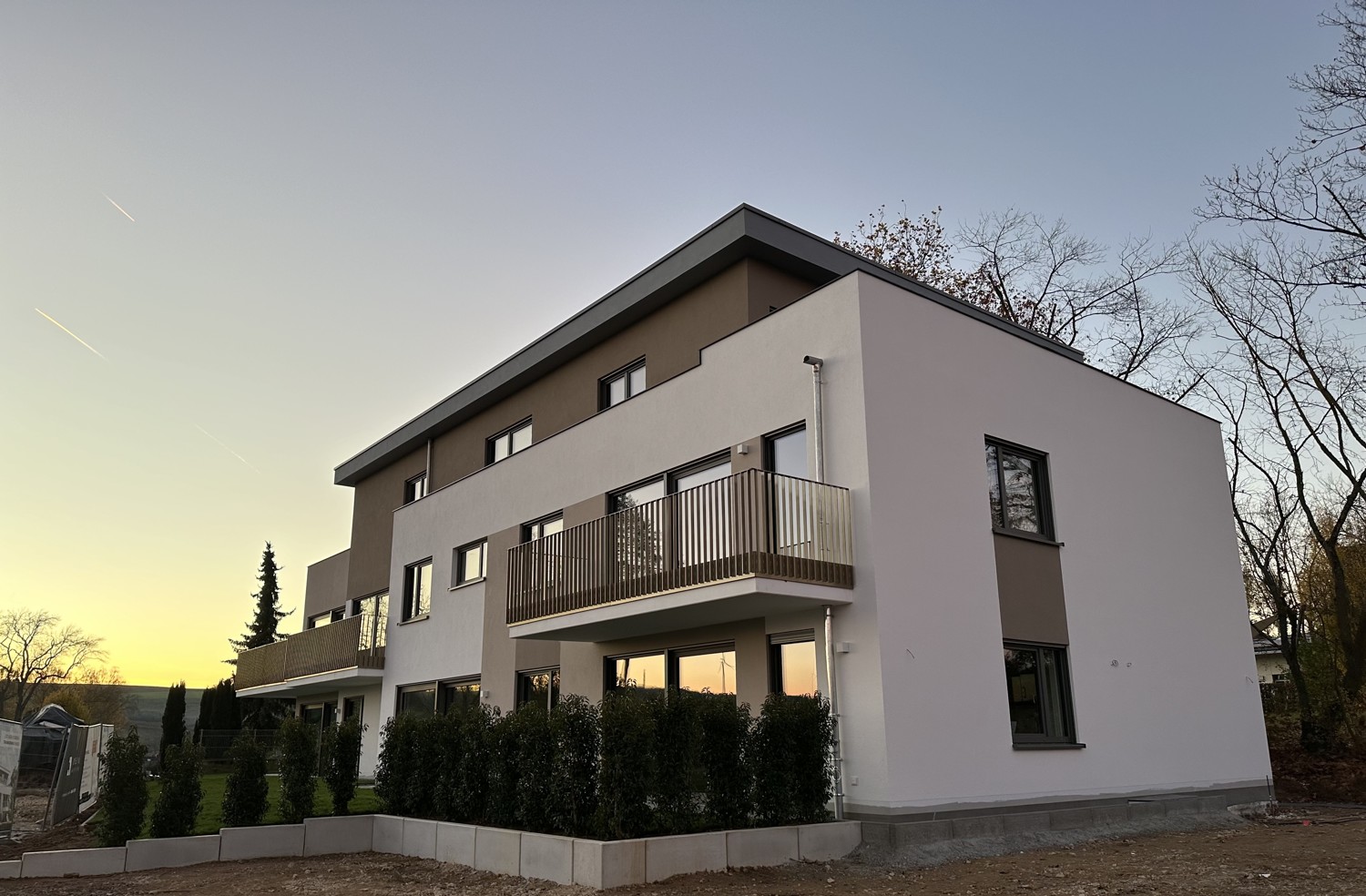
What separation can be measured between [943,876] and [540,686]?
8.94m

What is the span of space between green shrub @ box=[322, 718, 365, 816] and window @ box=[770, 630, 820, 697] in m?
5.94

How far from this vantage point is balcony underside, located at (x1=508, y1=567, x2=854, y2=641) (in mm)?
11047

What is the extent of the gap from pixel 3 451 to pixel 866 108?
16514 mm

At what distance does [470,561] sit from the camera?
19922 mm

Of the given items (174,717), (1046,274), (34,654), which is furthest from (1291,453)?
(34,654)

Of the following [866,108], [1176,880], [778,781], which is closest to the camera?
[1176,880]

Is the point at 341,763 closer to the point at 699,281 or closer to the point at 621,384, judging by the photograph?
the point at 621,384

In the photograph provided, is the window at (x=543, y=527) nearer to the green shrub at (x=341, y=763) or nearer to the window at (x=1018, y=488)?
the green shrub at (x=341, y=763)

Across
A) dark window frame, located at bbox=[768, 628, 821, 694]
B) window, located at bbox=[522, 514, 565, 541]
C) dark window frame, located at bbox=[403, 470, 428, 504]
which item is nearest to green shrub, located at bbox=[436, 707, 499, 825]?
dark window frame, located at bbox=[768, 628, 821, 694]

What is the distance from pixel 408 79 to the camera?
1482 cm

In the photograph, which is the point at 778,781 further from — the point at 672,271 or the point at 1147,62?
the point at 1147,62

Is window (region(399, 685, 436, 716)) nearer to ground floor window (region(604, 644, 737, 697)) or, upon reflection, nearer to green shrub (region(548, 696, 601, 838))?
ground floor window (region(604, 644, 737, 697))

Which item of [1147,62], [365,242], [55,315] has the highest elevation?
[1147,62]

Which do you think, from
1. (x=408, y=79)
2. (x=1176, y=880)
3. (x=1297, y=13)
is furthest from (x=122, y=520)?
(x=1297, y=13)
